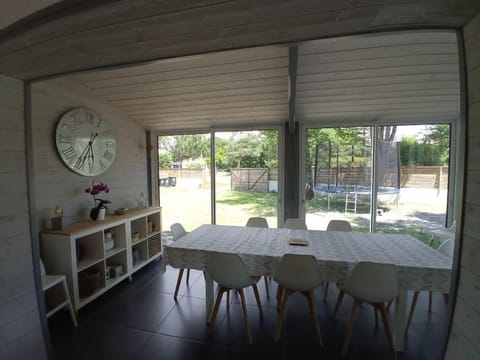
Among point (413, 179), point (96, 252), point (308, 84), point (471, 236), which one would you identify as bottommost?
point (96, 252)

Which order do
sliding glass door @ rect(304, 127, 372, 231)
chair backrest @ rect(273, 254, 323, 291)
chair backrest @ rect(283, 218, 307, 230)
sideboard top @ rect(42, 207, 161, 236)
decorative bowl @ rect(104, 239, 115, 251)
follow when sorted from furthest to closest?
1. sliding glass door @ rect(304, 127, 372, 231)
2. chair backrest @ rect(283, 218, 307, 230)
3. decorative bowl @ rect(104, 239, 115, 251)
4. sideboard top @ rect(42, 207, 161, 236)
5. chair backrest @ rect(273, 254, 323, 291)

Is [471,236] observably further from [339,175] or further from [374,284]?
[339,175]

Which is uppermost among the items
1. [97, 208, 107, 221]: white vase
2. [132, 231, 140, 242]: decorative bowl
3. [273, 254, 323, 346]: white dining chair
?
[97, 208, 107, 221]: white vase

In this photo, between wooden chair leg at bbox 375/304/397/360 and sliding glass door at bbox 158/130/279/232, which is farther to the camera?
sliding glass door at bbox 158/130/279/232

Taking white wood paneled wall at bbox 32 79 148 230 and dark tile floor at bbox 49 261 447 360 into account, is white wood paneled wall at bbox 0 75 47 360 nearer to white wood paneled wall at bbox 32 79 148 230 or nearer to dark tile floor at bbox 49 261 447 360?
dark tile floor at bbox 49 261 447 360

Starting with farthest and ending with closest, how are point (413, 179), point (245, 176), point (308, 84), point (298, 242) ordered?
1. point (245, 176)
2. point (413, 179)
3. point (308, 84)
4. point (298, 242)

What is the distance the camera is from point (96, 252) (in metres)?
2.56

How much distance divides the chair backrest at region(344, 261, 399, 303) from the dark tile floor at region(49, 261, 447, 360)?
470 mm

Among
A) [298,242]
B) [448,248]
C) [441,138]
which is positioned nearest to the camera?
[448,248]

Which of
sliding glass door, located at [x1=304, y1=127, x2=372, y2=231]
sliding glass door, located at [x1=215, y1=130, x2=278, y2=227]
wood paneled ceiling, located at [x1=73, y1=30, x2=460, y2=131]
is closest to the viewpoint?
wood paneled ceiling, located at [x1=73, y1=30, x2=460, y2=131]

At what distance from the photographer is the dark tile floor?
177 cm

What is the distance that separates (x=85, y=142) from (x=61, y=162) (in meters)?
0.38

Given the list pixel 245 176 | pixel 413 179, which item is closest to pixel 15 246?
pixel 245 176

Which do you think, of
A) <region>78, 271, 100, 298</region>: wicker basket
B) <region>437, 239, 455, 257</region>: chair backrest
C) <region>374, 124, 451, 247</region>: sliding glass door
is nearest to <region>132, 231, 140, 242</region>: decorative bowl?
<region>78, 271, 100, 298</region>: wicker basket
